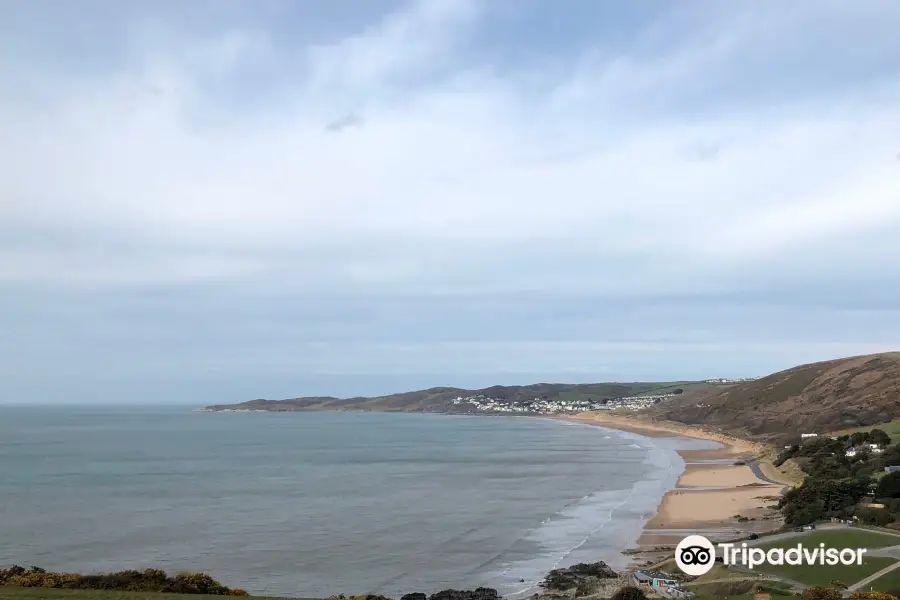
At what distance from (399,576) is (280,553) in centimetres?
718

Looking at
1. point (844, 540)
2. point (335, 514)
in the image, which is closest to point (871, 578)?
point (844, 540)

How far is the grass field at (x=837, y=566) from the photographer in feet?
72.5

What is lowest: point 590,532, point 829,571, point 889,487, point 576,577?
point 590,532

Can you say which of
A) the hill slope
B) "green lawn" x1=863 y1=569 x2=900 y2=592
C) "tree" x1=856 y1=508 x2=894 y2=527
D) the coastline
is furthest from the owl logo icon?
the hill slope

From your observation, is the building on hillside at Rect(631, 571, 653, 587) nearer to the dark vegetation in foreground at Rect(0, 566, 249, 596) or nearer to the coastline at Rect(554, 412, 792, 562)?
the coastline at Rect(554, 412, 792, 562)

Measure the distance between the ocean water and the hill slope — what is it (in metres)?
23.1

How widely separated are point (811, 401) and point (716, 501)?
7845 cm

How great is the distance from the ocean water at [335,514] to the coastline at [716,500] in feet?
4.70

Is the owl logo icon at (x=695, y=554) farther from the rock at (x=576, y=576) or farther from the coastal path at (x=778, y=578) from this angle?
the rock at (x=576, y=576)

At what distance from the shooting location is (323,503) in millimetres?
50625

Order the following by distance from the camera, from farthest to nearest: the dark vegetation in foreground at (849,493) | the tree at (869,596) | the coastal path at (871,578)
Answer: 1. the dark vegetation in foreground at (849,493)
2. the coastal path at (871,578)
3. the tree at (869,596)

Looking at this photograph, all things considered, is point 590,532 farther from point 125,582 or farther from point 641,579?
point 125,582

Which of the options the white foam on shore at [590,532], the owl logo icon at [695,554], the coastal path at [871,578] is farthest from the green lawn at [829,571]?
the owl logo icon at [695,554]

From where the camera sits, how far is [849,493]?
116 ft
